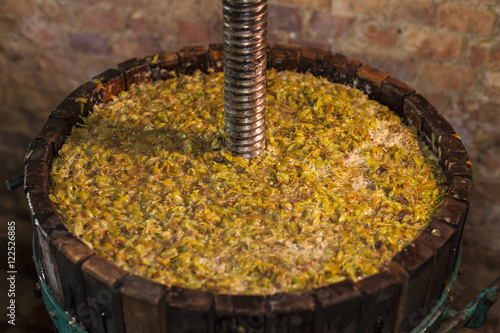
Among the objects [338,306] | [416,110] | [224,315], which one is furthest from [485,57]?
[224,315]

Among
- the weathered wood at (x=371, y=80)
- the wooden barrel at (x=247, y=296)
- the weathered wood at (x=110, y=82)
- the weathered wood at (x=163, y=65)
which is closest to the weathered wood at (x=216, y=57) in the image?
the weathered wood at (x=163, y=65)

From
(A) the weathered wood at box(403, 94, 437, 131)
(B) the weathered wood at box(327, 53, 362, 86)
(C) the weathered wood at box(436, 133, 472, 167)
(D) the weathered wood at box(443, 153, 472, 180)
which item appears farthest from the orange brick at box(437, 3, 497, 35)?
(D) the weathered wood at box(443, 153, 472, 180)

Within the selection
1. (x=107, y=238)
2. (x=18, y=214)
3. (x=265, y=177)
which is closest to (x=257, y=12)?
(x=265, y=177)

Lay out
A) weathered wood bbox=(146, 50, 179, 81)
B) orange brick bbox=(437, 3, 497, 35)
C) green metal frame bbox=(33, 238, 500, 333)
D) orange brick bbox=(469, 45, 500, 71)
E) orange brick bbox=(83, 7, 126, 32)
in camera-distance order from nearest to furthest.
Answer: green metal frame bbox=(33, 238, 500, 333) → weathered wood bbox=(146, 50, 179, 81) → orange brick bbox=(437, 3, 497, 35) → orange brick bbox=(469, 45, 500, 71) → orange brick bbox=(83, 7, 126, 32)

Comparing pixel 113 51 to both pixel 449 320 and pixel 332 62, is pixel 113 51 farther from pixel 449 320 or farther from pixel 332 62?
pixel 449 320

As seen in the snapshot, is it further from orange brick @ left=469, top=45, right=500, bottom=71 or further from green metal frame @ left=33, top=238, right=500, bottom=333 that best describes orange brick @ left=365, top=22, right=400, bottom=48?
green metal frame @ left=33, top=238, right=500, bottom=333

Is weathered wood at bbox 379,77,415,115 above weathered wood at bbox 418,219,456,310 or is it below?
above

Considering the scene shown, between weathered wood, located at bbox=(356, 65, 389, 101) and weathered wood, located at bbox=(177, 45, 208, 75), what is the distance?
0.76m

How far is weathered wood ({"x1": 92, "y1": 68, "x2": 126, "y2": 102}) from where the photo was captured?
2793mm

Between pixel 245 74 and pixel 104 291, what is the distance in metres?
0.98

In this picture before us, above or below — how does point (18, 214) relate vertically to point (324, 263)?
below

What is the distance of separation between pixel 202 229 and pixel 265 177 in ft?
1.27

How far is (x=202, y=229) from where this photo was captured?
2.21m

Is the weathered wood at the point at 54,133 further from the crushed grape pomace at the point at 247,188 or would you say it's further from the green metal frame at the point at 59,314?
the green metal frame at the point at 59,314
